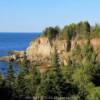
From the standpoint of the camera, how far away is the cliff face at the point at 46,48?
132 meters

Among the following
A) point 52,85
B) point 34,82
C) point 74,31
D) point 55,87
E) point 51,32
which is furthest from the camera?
point 51,32

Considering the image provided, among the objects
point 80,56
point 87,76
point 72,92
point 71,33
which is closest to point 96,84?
point 87,76

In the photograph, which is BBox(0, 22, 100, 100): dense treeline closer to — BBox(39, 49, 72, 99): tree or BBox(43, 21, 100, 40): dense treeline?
BBox(39, 49, 72, 99): tree

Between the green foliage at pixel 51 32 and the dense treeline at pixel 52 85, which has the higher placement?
the green foliage at pixel 51 32

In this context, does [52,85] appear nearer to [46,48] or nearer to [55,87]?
[55,87]

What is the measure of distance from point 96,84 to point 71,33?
73.6m

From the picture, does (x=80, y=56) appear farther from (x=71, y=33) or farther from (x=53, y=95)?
(x=53, y=95)

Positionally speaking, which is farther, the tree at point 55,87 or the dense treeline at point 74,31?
the dense treeline at point 74,31

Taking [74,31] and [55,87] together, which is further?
[74,31]

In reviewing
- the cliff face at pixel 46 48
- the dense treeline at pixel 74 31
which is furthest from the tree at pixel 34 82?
the dense treeline at pixel 74 31

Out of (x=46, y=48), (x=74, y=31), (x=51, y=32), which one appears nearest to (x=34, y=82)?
(x=46, y=48)

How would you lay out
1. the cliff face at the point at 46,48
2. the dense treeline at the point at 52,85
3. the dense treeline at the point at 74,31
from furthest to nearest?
the dense treeline at the point at 74,31
the cliff face at the point at 46,48
the dense treeline at the point at 52,85

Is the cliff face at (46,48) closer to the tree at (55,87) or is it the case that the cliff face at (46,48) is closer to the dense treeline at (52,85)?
the dense treeline at (52,85)

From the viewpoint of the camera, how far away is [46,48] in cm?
13950
